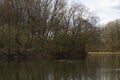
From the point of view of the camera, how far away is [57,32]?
68.8 meters

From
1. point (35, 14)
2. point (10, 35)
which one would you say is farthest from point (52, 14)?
point (10, 35)

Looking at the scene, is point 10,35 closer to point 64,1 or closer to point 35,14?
point 35,14

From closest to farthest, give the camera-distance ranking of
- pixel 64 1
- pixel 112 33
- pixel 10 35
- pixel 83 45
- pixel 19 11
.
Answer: pixel 10 35
pixel 19 11
pixel 64 1
pixel 83 45
pixel 112 33

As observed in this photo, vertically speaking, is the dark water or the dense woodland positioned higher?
the dense woodland

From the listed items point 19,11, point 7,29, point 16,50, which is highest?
point 19,11

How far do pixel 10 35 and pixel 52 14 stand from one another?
13.4 m

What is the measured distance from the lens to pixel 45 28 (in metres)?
67.9

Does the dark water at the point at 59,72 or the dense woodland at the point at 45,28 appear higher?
the dense woodland at the point at 45,28

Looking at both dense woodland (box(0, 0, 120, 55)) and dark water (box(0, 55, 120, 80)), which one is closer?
dark water (box(0, 55, 120, 80))

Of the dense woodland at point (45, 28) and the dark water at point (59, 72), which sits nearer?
the dark water at point (59, 72)

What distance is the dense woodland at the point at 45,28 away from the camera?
6228cm

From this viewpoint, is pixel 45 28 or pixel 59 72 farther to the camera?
pixel 45 28

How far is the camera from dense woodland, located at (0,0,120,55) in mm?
62281

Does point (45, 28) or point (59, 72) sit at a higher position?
point (45, 28)
